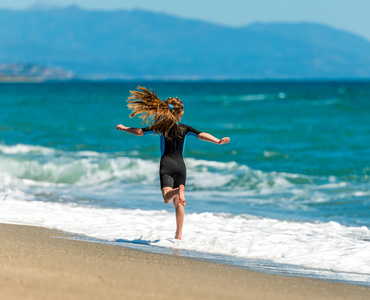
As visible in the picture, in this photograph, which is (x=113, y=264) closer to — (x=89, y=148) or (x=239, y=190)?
(x=239, y=190)

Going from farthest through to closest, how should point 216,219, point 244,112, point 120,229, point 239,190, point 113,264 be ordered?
point 244,112, point 239,190, point 216,219, point 120,229, point 113,264

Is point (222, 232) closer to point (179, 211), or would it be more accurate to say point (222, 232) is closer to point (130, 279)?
point (179, 211)

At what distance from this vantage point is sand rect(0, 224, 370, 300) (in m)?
4.22

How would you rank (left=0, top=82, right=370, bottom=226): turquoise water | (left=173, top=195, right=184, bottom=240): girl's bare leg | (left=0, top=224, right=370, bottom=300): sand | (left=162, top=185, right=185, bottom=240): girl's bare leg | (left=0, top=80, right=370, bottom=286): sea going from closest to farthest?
(left=0, top=224, right=370, bottom=300): sand → (left=162, top=185, right=185, bottom=240): girl's bare leg → (left=0, top=80, right=370, bottom=286): sea → (left=173, top=195, right=184, bottom=240): girl's bare leg → (left=0, top=82, right=370, bottom=226): turquoise water

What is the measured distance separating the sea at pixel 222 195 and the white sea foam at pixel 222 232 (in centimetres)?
1

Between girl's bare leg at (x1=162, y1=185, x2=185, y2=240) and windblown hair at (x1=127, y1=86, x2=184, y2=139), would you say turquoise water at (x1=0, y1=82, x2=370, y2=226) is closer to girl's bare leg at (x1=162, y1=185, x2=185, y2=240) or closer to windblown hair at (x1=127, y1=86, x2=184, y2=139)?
girl's bare leg at (x1=162, y1=185, x2=185, y2=240)

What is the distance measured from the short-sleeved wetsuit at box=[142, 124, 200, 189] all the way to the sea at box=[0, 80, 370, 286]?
732 mm

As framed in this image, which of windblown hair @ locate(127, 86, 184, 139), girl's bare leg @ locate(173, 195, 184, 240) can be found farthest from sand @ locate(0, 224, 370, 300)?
windblown hair @ locate(127, 86, 184, 139)

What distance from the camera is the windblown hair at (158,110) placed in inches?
264

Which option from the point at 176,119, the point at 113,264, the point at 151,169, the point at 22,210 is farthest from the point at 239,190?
the point at 113,264

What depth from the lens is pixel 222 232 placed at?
764cm

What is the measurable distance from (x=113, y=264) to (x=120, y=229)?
106 inches

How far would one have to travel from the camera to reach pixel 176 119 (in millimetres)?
6770

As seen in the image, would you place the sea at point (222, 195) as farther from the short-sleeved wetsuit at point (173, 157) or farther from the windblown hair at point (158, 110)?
the windblown hair at point (158, 110)
